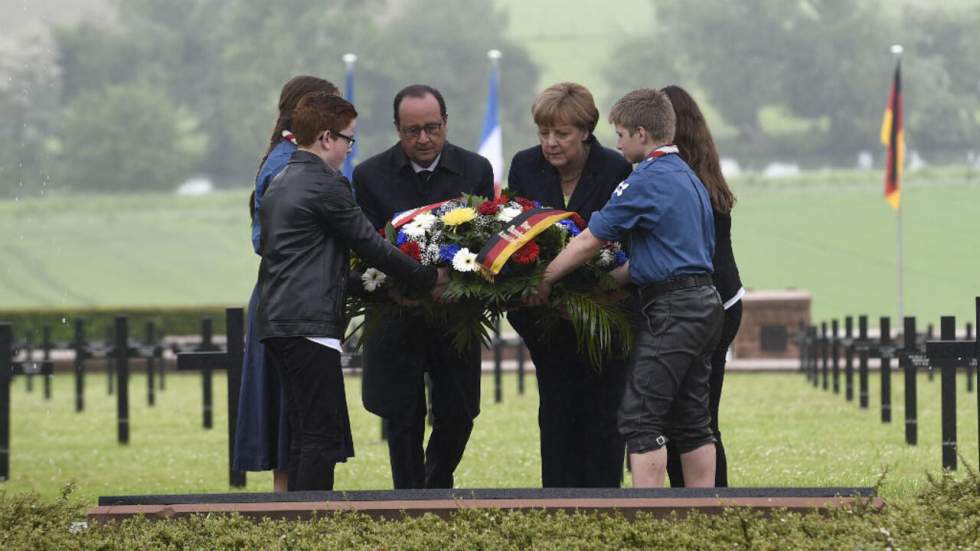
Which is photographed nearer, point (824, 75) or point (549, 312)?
point (549, 312)

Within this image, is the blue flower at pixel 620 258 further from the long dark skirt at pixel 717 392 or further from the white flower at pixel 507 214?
the long dark skirt at pixel 717 392

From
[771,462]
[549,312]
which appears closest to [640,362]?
[549,312]

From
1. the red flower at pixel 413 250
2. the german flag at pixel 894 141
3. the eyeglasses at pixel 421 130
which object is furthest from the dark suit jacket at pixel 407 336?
the german flag at pixel 894 141

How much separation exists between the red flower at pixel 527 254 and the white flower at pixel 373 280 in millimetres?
652

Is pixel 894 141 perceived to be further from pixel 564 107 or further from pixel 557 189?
pixel 564 107

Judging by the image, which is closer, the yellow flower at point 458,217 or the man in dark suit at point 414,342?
the yellow flower at point 458,217

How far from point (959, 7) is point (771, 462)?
276 ft

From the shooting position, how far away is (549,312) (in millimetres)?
8070

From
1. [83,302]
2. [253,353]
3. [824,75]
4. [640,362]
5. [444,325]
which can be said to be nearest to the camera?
[640,362]

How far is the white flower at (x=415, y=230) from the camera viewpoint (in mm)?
8062

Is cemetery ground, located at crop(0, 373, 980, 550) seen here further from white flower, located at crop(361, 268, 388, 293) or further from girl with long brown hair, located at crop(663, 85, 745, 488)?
white flower, located at crop(361, 268, 388, 293)

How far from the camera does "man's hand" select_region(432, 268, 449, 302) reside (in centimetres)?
796

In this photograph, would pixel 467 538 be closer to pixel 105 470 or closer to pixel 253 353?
pixel 253 353

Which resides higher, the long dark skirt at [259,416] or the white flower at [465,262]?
the white flower at [465,262]
